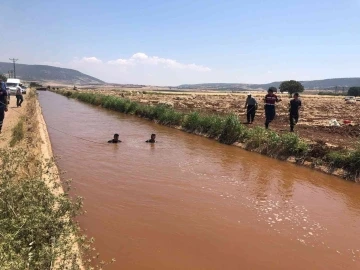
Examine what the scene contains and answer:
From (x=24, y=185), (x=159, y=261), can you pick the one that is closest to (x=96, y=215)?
(x=159, y=261)

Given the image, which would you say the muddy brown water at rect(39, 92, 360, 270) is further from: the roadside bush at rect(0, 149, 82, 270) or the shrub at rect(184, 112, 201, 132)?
the shrub at rect(184, 112, 201, 132)

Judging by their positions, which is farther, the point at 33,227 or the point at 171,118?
the point at 171,118

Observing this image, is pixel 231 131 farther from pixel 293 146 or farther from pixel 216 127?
pixel 293 146

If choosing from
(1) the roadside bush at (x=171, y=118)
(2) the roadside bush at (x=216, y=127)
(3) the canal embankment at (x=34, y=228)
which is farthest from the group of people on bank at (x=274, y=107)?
(3) the canal embankment at (x=34, y=228)

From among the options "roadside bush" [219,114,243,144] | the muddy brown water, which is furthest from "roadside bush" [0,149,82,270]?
"roadside bush" [219,114,243,144]

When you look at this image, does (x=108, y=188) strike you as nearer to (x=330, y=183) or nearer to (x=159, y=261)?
(x=159, y=261)

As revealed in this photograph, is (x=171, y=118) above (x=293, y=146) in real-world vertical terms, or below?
above

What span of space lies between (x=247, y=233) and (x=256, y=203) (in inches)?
65.6

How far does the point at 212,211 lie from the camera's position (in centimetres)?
735

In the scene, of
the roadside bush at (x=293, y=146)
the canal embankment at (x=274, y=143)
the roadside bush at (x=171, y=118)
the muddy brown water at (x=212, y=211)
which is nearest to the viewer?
the muddy brown water at (x=212, y=211)

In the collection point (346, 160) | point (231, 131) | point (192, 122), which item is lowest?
point (346, 160)

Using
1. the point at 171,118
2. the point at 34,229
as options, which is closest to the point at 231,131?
the point at 171,118

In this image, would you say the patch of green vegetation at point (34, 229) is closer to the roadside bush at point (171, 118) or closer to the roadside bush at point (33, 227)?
the roadside bush at point (33, 227)

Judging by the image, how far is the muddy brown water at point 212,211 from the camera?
18.2ft
